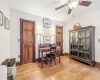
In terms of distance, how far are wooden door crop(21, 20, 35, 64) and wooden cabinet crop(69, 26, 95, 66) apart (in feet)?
7.61

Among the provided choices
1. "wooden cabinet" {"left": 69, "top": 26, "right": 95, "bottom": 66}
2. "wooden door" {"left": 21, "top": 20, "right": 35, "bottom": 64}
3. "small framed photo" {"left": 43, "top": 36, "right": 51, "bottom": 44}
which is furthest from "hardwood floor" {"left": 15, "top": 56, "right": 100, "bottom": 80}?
"small framed photo" {"left": 43, "top": 36, "right": 51, "bottom": 44}

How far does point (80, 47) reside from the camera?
13.5ft

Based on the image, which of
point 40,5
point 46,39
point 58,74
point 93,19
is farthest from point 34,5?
point 93,19

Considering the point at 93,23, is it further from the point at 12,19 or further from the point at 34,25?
the point at 12,19

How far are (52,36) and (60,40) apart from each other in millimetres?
837

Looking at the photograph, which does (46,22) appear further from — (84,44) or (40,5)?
(84,44)

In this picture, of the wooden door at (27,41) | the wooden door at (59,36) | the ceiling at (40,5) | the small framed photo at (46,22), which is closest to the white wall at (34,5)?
the ceiling at (40,5)

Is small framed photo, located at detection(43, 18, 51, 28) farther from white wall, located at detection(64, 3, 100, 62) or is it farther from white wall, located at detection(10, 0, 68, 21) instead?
white wall, located at detection(64, 3, 100, 62)

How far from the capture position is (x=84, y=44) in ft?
12.7

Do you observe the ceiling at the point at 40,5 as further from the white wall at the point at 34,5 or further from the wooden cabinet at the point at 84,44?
the wooden cabinet at the point at 84,44

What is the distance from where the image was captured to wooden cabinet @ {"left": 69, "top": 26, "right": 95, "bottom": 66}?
11.6 ft

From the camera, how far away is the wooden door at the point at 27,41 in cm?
383

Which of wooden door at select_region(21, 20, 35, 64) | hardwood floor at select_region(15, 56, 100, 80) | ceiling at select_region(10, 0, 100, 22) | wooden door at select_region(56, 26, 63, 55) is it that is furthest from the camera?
wooden door at select_region(56, 26, 63, 55)

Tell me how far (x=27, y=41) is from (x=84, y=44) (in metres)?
2.81
